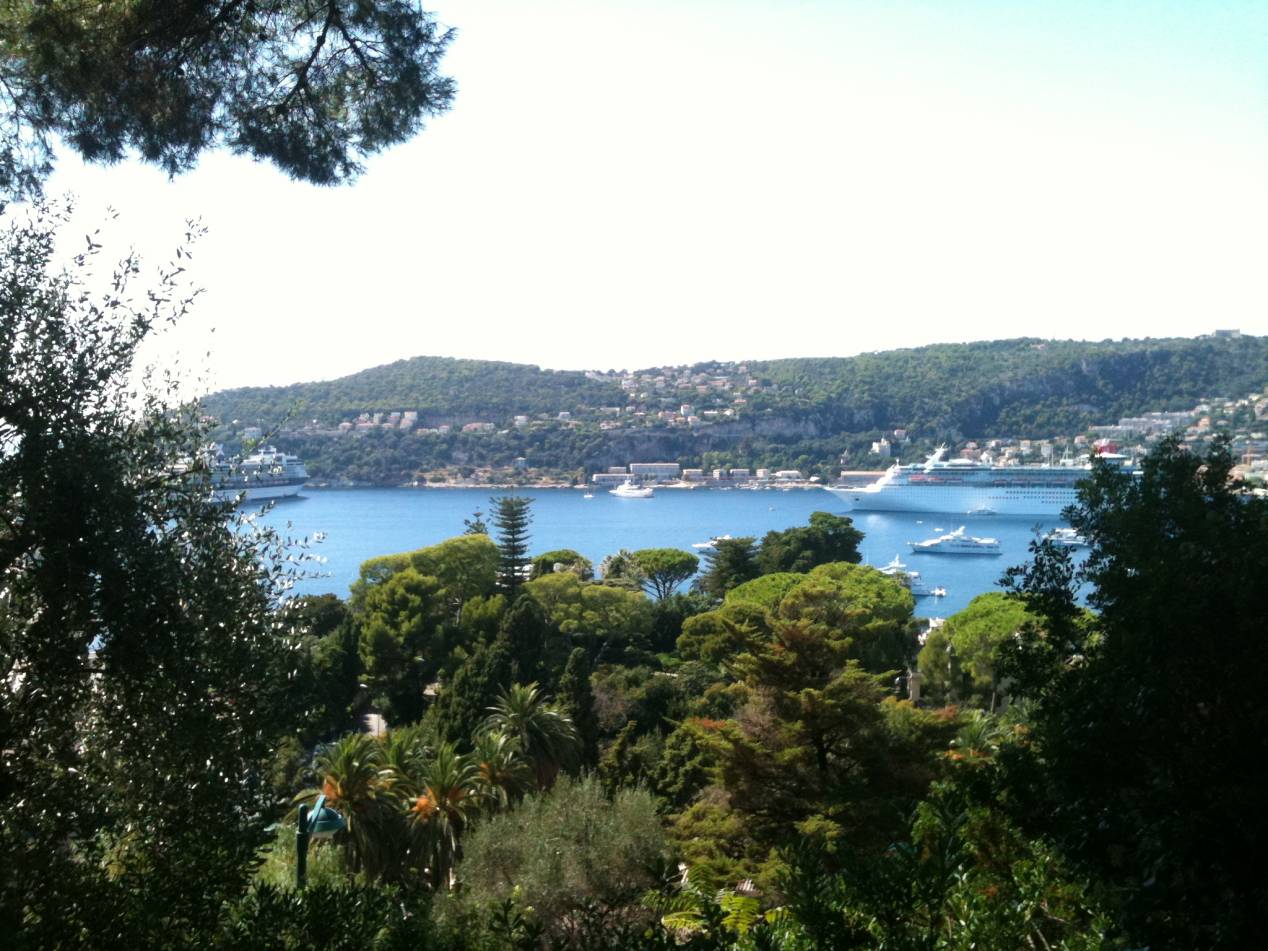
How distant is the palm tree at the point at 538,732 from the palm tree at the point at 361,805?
313 cm

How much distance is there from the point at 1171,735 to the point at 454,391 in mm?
82645

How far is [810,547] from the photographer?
3139cm

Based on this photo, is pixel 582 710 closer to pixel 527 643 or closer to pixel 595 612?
pixel 527 643

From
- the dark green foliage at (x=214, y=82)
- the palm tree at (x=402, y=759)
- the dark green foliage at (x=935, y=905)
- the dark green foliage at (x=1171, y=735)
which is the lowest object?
the palm tree at (x=402, y=759)

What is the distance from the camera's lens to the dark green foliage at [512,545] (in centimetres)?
2572

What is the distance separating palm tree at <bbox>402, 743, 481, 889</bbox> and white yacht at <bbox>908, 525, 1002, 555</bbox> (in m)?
40.9

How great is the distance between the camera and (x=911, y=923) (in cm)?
292

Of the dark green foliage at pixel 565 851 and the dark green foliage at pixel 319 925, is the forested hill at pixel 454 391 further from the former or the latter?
the dark green foliage at pixel 319 925

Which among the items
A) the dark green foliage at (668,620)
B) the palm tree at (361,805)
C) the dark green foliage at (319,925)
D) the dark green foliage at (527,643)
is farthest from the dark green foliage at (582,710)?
the dark green foliage at (319,925)

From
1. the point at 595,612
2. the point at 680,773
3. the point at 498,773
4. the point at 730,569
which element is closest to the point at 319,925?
the point at 498,773

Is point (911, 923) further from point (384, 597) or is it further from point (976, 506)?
point (976, 506)

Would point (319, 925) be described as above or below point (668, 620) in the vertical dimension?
above

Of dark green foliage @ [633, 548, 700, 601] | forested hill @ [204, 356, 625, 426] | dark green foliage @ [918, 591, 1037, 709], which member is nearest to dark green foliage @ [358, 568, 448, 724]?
dark green foliage @ [918, 591, 1037, 709]

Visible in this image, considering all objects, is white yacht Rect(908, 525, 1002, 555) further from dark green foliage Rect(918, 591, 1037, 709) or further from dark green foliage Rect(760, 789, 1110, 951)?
dark green foliage Rect(760, 789, 1110, 951)
